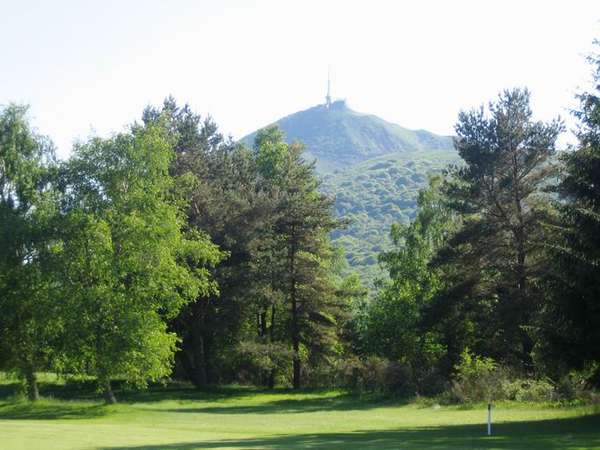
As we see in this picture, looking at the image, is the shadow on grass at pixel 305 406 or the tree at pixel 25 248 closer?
the shadow on grass at pixel 305 406

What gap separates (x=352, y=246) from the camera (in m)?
199

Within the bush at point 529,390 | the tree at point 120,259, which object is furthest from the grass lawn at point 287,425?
the tree at point 120,259

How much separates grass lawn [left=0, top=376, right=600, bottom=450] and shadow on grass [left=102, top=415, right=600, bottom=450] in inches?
1.1

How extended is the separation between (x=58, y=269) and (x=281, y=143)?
29563mm

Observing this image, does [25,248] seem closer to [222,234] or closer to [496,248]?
[222,234]

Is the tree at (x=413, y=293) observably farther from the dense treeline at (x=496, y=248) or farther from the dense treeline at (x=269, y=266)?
the dense treeline at (x=496, y=248)

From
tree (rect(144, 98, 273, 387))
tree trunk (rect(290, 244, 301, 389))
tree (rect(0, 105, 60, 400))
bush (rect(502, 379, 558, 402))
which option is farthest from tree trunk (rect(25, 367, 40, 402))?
bush (rect(502, 379, 558, 402))

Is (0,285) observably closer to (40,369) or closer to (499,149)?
(40,369)

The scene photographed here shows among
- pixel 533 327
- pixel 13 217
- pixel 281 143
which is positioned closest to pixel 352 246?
pixel 281 143

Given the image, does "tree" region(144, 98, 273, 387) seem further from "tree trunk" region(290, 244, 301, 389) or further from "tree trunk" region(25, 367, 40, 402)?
"tree trunk" region(25, 367, 40, 402)

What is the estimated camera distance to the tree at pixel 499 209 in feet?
141

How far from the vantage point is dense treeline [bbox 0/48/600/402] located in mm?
30297

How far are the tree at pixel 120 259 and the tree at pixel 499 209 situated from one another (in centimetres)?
1568

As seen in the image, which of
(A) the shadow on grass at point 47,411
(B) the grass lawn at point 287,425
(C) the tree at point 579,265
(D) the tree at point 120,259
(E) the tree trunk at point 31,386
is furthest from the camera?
(E) the tree trunk at point 31,386
